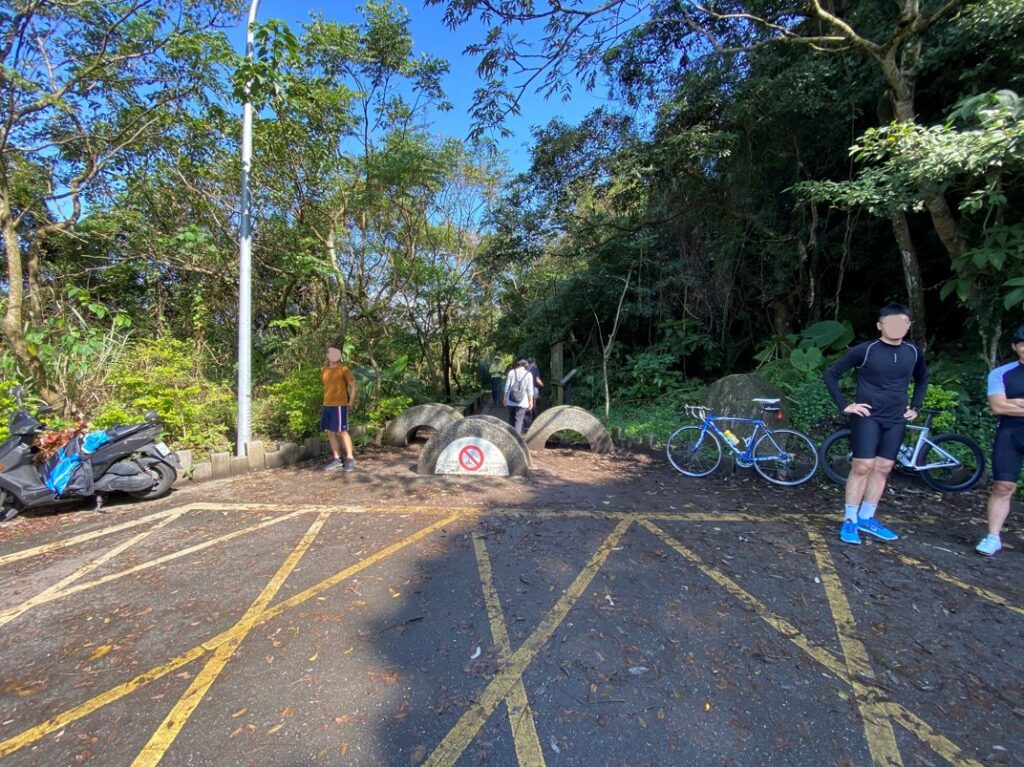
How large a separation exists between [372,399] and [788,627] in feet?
22.2

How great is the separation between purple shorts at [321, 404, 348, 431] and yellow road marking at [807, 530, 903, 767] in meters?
5.38

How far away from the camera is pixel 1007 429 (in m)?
3.28

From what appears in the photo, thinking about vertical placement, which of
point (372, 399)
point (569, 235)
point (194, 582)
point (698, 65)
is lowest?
point (194, 582)

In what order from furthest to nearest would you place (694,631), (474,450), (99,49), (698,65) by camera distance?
(698,65) → (99,49) → (474,450) → (694,631)

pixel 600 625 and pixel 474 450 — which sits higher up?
pixel 474 450

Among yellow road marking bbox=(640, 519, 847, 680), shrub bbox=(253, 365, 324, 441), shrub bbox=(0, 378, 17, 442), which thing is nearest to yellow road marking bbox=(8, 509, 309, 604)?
shrub bbox=(253, 365, 324, 441)

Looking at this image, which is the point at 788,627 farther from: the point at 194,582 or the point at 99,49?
the point at 99,49

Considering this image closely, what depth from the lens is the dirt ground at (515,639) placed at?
1.85 meters

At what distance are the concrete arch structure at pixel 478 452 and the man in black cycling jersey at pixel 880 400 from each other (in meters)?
3.33

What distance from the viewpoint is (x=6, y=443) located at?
163 inches

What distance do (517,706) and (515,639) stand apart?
46 centimetres

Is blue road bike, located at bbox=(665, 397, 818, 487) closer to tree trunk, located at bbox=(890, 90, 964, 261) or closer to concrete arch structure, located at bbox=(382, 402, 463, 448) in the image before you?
tree trunk, located at bbox=(890, 90, 964, 261)

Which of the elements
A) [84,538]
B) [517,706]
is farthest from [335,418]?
[517,706]

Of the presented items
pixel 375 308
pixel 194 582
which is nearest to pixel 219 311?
pixel 375 308
